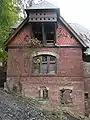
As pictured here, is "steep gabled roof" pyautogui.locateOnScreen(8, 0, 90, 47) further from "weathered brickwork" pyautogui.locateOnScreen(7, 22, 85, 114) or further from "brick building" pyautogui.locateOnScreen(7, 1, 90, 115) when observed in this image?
"weathered brickwork" pyautogui.locateOnScreen(7, 22, 85, 114)

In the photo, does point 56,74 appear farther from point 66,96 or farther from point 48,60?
point 66,96

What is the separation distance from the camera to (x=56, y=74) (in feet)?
86.0

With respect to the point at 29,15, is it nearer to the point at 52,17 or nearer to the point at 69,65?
the point at 52,17

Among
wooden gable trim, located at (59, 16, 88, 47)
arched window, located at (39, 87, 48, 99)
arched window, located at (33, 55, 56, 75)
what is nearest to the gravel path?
arched window, located at (39, 87, 48, 99)

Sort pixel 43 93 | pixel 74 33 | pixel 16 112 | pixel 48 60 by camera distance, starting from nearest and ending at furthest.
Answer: pixel 16 112 < pixel 43 93 < pixel 48 60 < pixel 74 33

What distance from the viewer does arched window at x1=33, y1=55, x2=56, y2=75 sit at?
26.4 meters

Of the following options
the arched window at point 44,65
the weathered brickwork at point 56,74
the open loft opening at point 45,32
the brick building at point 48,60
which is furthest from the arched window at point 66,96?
the open loft opening at point 45,32

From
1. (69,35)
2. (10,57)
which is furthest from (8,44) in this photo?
(69,35)

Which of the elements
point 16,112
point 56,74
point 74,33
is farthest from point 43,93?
point 16,112

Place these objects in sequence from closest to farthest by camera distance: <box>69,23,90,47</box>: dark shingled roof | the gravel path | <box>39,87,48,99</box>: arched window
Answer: the gravel path → <box>39,87,48,99</box>: arched window → <box>69,23,90,47</box>: dark shingled roof

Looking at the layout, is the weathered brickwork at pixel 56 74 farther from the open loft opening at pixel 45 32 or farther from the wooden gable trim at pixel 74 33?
the open loft opening at pixel 45 32

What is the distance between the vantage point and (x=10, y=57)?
89.3 ft

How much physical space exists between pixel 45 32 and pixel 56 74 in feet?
10.9

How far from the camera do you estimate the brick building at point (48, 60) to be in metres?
25.9
